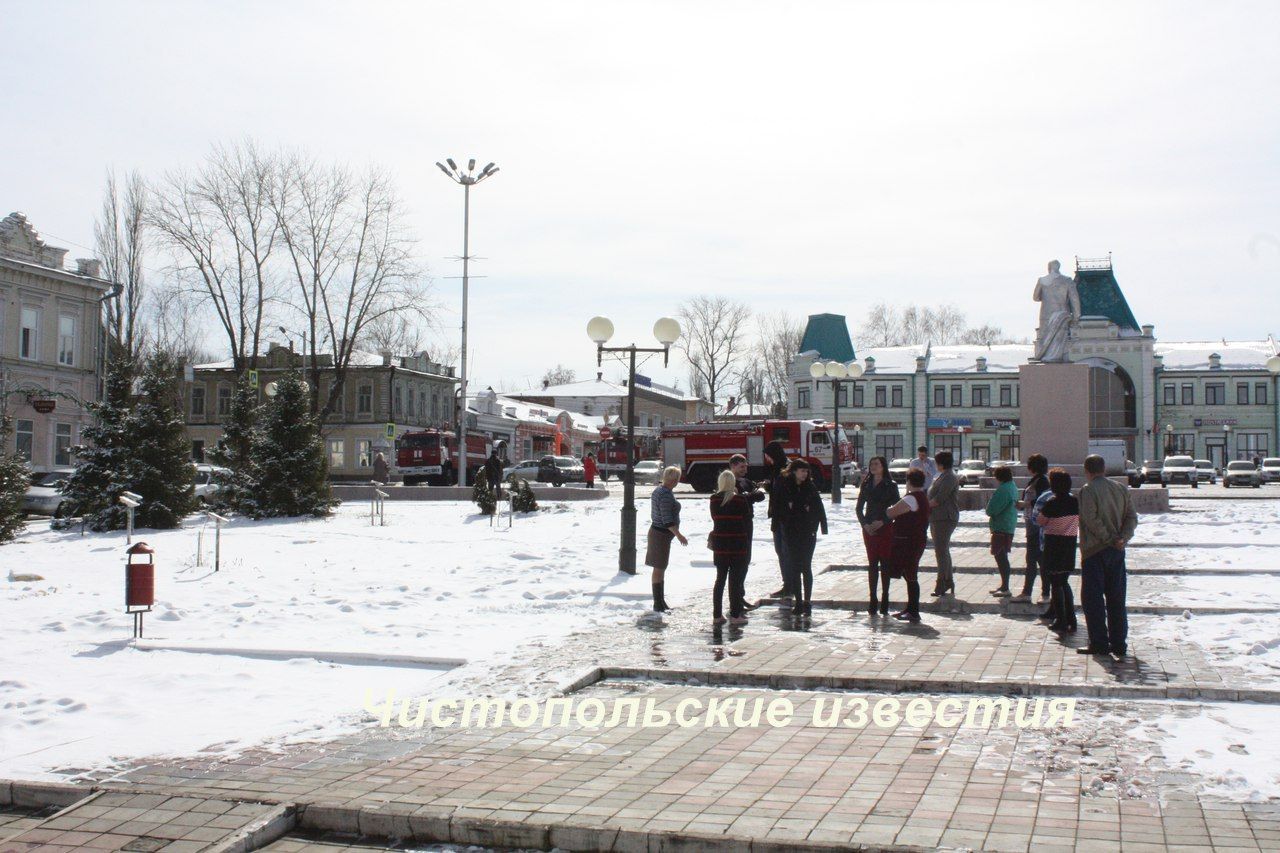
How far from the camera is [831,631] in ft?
35.6

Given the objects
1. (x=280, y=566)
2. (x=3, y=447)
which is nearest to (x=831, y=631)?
(x=280, y=566)

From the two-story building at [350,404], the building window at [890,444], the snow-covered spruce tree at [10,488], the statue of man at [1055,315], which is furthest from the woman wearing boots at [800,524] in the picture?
the building window at [890,444]

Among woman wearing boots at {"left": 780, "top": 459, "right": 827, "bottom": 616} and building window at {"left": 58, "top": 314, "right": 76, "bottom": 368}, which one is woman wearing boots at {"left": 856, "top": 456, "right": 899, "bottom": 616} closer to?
woman wearing boots at {"left": 780, "top": 459, "right": 827, "bottom": 616}

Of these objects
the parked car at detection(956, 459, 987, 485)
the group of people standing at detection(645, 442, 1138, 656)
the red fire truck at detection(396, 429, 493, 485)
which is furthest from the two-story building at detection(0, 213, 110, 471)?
the group of people standing at detection(645, 442, 1138, 656)

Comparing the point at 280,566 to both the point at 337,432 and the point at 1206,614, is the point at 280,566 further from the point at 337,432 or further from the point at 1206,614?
the point at 337,432

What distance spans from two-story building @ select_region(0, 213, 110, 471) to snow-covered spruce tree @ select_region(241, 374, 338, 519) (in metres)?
18.9

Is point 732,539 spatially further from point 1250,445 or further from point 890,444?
point 1250,445

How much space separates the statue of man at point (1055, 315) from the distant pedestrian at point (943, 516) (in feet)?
55.3

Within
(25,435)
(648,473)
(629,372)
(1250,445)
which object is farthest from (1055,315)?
(1250,445)

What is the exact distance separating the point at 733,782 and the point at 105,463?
65.3ft

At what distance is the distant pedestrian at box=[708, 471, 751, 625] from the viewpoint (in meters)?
11.5

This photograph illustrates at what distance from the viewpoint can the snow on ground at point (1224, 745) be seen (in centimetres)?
564

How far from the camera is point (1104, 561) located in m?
9.47

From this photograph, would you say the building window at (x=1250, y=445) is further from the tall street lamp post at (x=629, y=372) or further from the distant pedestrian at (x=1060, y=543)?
the distant pedestrian at (x=1060, y=543)
